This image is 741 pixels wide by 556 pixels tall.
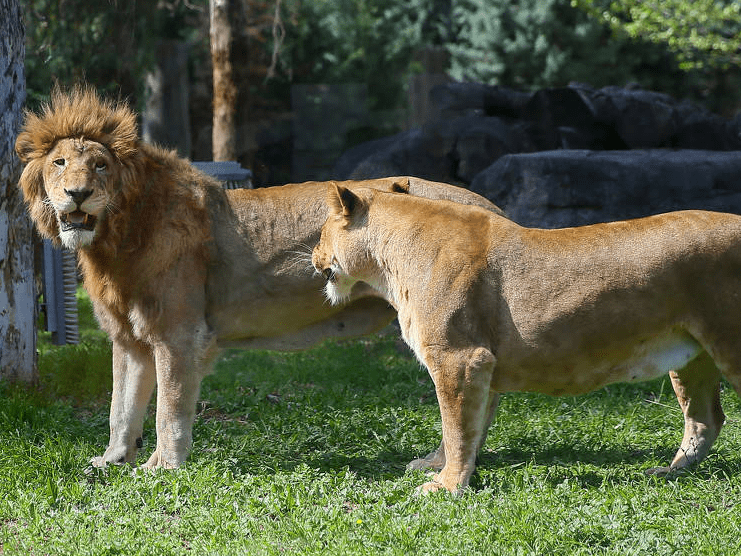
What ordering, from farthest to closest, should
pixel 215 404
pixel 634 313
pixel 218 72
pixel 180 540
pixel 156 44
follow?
1. pixel 156 44
2. pixel 218 72
3. pixel 215 404
4. pixel 634 313
5. pixel 180 540

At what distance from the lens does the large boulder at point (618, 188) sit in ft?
31.5

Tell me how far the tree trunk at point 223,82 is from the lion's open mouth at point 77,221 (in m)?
7.64

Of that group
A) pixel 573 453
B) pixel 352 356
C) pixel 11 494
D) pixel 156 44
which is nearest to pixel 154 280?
pixel 11 494

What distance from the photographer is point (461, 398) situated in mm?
4883

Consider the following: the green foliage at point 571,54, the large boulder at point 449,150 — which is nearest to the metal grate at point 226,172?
the large boulder at point 449,150

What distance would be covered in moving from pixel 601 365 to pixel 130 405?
2.88 meters

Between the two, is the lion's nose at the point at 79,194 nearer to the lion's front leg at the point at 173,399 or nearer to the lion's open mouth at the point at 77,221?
the lion's open mouth at the point at 77,221

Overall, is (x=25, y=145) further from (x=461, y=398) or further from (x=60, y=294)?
(x=60, y=294)

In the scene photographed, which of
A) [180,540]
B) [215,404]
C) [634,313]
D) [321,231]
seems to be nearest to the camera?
[180,540]

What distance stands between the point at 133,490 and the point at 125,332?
1.04m

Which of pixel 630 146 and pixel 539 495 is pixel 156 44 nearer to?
pixel 630 146

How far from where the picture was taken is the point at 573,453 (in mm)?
5895

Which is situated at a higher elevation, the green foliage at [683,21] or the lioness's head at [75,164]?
the green foliage at [683,21]

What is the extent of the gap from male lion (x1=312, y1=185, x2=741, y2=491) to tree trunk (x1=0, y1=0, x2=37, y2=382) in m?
3.36
